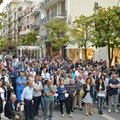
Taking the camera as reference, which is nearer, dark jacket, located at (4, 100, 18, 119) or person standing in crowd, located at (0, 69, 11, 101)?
dark jacket, located at (4, 100, 18, 119)

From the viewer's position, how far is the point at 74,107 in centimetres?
1472

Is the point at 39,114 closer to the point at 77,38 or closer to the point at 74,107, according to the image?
the point at 74,107

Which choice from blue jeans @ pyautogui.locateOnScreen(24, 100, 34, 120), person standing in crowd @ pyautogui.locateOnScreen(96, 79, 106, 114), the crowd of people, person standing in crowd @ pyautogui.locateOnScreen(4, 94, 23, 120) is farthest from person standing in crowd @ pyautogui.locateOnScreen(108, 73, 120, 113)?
person standing in crowd @ pyautogui.locateOnScreen(4, 94, 23, 120)

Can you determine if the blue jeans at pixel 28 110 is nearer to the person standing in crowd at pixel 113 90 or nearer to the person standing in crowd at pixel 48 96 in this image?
the person standing in crowd at pixel 48 96

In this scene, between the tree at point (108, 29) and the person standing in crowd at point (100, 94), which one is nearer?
the person standing in crowd at point (100, 94)

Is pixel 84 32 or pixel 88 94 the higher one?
pixel 84 32

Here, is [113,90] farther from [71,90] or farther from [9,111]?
[9,111]

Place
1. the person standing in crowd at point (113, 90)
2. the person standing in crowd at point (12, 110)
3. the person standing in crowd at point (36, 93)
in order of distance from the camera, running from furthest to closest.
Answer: the person standing in crowd at point (113, 90) < the person standing in crowd at point (36, 93) < the person standing in crowd at point (12, 110)

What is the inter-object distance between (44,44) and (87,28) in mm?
24493

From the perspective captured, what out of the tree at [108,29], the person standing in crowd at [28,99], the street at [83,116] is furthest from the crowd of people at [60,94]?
the tree at [108,29]

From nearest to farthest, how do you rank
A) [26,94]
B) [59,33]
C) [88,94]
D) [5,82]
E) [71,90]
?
[26,94], [88,94], [71,90], [5,82], [59,33]

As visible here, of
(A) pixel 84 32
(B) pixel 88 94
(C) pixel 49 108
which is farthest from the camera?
(A) pixel 84 32

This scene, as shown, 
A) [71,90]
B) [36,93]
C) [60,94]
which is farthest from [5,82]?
[71,90]

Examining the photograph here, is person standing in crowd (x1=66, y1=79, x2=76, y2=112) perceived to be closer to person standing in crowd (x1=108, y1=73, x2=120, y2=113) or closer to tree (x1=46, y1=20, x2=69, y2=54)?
person standing in crowd (x1=108, y1=73, x2=120, y2=113)
